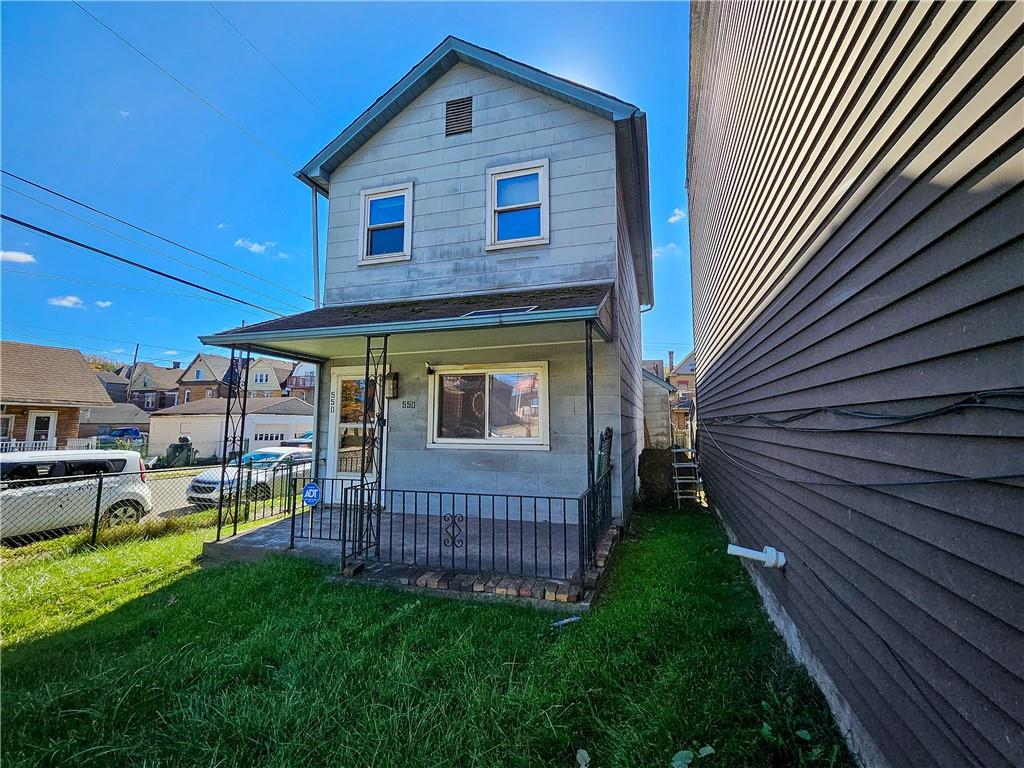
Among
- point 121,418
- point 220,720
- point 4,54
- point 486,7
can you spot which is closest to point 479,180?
point 486,7

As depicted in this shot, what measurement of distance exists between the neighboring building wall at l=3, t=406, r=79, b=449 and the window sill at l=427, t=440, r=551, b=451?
22416mm

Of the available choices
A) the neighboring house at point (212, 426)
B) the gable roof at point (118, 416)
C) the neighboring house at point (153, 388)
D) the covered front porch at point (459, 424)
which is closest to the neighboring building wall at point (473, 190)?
the covered front porch at point (459, 424)

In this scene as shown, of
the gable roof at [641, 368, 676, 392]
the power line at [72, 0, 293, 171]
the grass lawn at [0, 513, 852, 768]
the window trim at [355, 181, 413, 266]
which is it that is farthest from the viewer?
the gable roof at [641, 368, 676, 392]

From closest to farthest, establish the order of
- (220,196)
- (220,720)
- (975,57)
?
(975,57) → (220,720) → (220,196)

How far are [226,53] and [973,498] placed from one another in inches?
476

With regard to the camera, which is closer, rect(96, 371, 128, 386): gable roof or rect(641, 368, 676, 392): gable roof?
rect(641, 368, 676, 392): gable roof

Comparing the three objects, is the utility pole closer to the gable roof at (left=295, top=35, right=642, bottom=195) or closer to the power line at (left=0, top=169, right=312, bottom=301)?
the power line at (left=0, top=169, right=312, bottom=301)

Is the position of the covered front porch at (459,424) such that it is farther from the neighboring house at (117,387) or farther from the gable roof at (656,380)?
the neighboring house at (117,387)

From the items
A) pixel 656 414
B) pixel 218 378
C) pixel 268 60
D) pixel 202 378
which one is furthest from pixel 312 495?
pixel 202 378

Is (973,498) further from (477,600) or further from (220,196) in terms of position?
(220,196)

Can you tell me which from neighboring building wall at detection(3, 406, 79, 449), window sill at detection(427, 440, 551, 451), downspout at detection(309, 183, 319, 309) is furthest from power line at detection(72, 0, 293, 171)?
neighboring building wall at detection(3, 406, 79, 449)

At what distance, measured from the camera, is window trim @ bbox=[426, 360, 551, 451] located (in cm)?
623

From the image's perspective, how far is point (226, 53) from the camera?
8.36 meters

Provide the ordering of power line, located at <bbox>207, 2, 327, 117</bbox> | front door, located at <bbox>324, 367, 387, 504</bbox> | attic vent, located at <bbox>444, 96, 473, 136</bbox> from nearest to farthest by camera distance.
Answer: attic vent, located at <bbox>444, 96, 473, 136</bbox> < front door, located at <bbox>324, 367, 387, 504</bbox> < power line, located at <bbox>207, 2, 327, 117</bbox>
